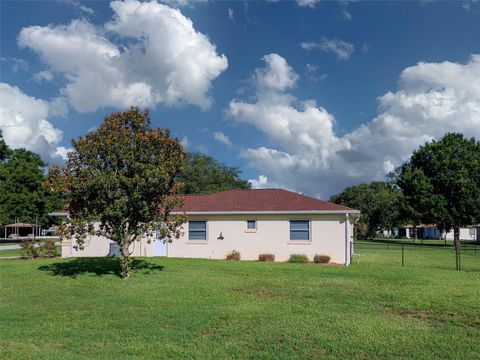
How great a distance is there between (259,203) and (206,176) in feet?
114

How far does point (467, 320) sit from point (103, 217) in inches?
463

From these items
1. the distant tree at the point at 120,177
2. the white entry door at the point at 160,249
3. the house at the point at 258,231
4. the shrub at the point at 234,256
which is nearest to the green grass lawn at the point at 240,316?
the distant tree at the point at 120,177

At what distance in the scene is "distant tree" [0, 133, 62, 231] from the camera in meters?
51.8

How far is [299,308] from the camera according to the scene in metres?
10.6

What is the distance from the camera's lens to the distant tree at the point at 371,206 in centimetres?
6738

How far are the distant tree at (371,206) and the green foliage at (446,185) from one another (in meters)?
18.0

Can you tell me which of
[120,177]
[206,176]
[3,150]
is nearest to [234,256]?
[120,177]

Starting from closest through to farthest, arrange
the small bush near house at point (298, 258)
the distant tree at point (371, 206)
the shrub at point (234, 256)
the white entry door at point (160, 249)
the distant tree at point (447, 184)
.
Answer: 1. the small bush near house at point (298, 258)
2. the shrub at point (234, 256)
3. the white entry door at point (160, 249)
4. the distant tree at point (447, 184)
5. the distant tree at point (371, 206)

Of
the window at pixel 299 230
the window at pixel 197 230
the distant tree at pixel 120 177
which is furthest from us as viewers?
the window at pixel 197 230

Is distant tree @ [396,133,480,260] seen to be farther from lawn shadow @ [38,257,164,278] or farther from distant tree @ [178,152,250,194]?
lawn shadow @ [38,257,164,278]

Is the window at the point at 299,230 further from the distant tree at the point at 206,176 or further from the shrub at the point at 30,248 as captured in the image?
the distant tree at the point at 206,176

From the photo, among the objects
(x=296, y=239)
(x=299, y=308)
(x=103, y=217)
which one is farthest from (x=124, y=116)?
(x=296, y=239)

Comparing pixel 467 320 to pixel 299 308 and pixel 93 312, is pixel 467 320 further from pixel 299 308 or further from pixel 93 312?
pixel 93 312

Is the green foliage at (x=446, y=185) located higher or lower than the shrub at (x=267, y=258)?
higher
